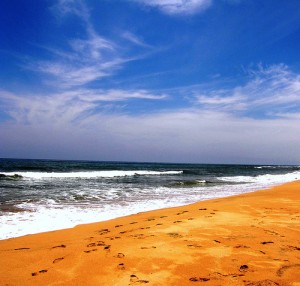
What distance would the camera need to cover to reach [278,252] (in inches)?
159

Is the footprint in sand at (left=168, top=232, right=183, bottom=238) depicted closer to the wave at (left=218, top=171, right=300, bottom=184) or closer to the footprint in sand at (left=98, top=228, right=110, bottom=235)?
the footprint in sand at (left=98, top=228, right=110, bottom=235)

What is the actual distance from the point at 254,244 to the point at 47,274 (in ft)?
10.4

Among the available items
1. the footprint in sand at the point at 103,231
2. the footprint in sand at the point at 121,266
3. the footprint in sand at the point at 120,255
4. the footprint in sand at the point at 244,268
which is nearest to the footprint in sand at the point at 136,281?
the footprint in sand at the point at 121,266

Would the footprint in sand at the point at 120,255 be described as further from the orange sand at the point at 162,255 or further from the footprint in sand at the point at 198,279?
the footprint in sand at the point at 198,279

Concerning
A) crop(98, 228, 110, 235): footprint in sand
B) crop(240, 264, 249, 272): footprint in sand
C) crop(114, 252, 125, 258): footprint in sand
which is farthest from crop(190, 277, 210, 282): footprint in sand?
crop(98, 228, 110, 235): footprint in sand

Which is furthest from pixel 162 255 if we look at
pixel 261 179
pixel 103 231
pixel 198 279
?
pixel 261 179

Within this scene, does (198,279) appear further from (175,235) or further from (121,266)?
(175,235)

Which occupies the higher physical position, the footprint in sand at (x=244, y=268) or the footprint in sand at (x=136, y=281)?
the footprint in sand at (x=244, y=268)

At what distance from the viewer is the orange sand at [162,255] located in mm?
3256

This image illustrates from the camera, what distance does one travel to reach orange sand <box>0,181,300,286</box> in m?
3.26

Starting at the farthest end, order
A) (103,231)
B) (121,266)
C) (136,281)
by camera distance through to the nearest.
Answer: (103,231) < (121,266) < (136,281)

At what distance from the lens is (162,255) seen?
3.93 metres

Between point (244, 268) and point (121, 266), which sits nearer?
point (244, 268)

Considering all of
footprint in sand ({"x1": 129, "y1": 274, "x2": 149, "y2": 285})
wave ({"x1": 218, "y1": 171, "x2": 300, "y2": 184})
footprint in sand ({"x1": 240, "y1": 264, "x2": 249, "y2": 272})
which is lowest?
wave ({"x1": 218, "y1": 171, "x2": 300, "y2": 184})
